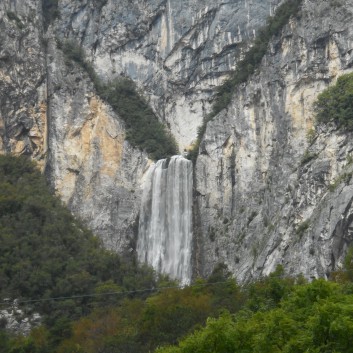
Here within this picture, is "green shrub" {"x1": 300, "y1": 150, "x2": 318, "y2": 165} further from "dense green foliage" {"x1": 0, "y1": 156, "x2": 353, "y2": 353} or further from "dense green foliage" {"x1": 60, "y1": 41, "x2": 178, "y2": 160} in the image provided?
"dense green foliage" {"x1": 60, "y1": 41, "x2": 178, "y2": 160}

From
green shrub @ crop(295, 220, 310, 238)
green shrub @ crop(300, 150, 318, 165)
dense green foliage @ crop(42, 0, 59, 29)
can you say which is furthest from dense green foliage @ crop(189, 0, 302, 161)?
dense green foliage @ crop(42, 0, 59, 29)

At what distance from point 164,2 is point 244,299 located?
27.9 m

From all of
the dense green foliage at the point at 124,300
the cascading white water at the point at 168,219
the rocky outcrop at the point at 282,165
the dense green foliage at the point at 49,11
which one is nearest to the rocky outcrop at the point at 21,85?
the dense green foliage at the point at 49,11

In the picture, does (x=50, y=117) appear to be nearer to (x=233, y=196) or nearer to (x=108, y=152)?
(x=108, y=152)

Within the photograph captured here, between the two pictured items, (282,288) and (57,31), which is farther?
(57,31)

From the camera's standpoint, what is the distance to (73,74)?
5469 centimetres

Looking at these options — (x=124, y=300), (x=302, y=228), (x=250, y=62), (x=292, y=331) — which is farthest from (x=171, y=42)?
(x=292, y=331)

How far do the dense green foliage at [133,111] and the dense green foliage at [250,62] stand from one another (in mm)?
2478

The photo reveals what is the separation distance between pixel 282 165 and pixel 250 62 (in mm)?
8671

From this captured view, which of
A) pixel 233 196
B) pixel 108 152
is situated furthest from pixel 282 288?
pixel 108 152

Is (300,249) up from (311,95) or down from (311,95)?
down

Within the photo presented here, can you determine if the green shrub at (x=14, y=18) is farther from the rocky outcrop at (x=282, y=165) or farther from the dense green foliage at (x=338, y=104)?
the dense green foliage at (x=338, y=104)

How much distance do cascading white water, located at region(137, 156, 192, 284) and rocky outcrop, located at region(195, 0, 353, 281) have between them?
2.90 feet

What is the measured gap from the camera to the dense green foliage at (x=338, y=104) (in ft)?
135
